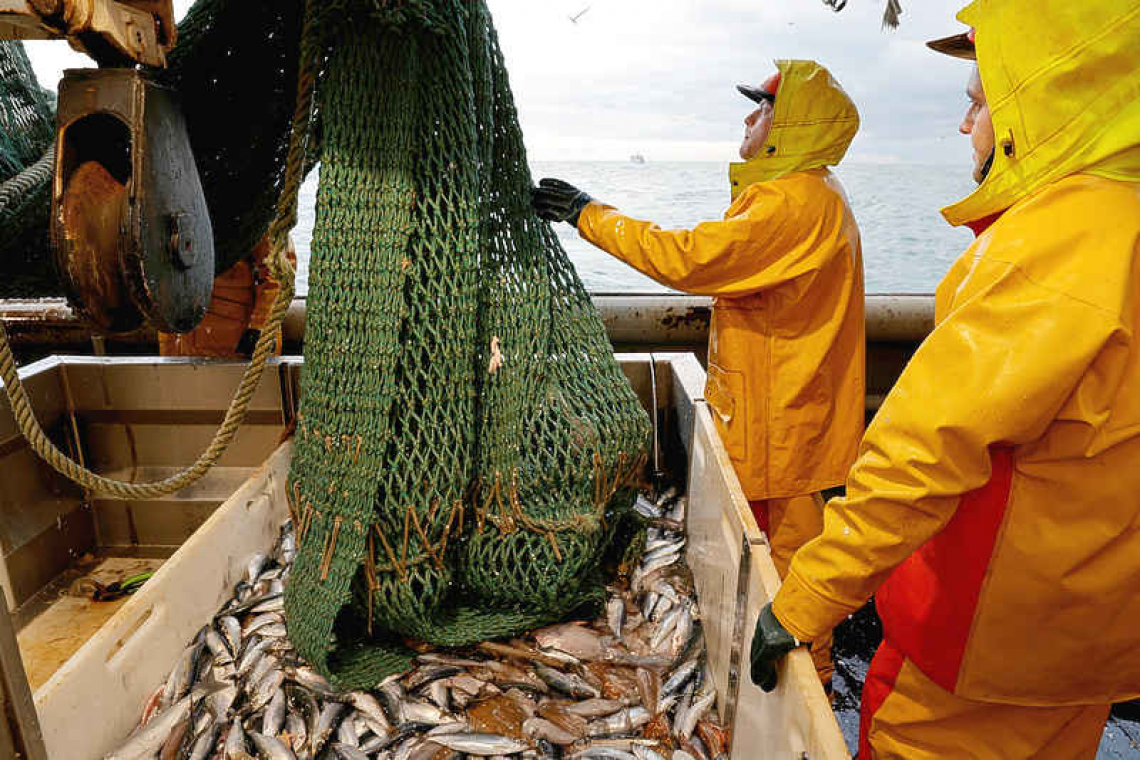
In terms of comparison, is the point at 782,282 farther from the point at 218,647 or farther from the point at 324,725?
the point at 218,647

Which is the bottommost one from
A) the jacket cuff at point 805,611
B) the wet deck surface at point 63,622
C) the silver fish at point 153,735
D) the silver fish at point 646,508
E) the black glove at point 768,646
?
the wet deck surface at point 63,622

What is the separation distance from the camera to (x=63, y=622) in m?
3.13

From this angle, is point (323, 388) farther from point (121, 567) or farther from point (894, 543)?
point (121, 567)

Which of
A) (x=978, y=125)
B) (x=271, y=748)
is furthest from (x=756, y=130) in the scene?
(x=271, y=748)

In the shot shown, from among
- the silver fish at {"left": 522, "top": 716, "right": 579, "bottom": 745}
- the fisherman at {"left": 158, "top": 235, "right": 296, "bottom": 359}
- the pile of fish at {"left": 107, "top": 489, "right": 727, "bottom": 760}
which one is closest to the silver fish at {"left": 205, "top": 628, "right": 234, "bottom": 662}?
the pile of fish at {"left": 107, "top": 489, "right": 727, "bottom": 760}

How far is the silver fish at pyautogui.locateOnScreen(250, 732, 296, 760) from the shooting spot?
196 cm

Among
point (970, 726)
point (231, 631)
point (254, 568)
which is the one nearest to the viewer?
point (970, 726)

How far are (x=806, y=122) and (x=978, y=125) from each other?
4.44 ft

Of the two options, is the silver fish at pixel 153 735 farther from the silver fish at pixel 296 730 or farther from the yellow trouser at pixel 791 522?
the yellow trouser at pixel 791 522

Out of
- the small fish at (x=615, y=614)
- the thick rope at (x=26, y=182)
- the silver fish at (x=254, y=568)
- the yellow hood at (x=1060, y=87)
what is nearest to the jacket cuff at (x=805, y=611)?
the yellow hood at (x=1060, y=87)

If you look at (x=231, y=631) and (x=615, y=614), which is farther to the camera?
(x=615, y=614)

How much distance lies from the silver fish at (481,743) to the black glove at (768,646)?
82 cm

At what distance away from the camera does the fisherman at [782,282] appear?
8.95 feet

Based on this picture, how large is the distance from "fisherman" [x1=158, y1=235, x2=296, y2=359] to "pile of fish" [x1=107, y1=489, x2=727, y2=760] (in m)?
1.97
